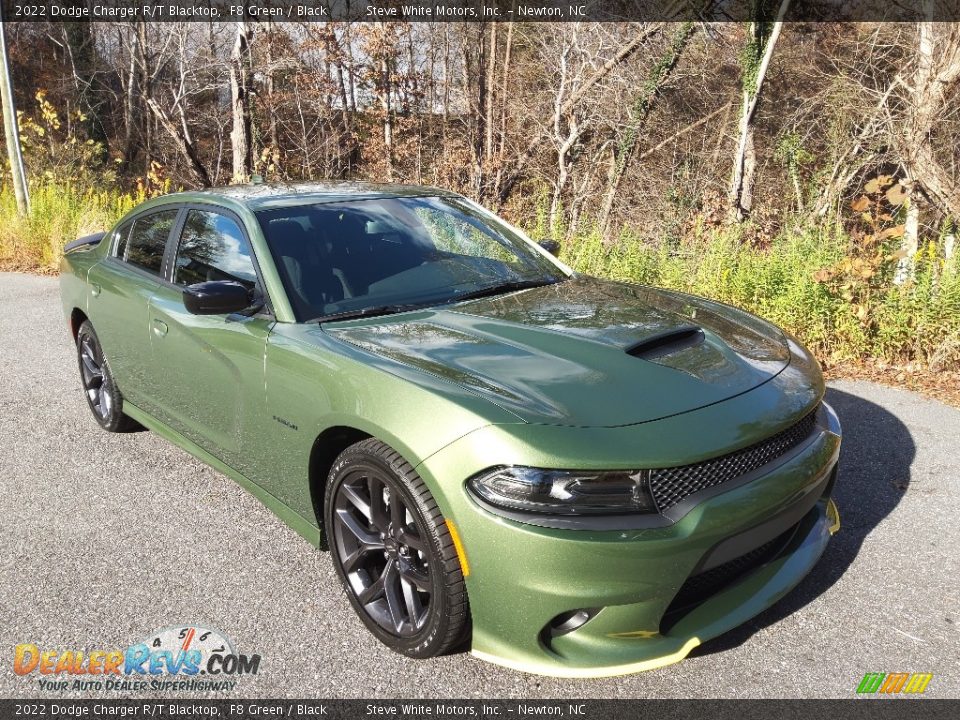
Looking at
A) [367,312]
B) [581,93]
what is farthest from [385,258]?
[581,93]

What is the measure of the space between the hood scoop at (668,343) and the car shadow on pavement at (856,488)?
101 cm

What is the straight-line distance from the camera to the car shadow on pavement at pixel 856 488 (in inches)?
112

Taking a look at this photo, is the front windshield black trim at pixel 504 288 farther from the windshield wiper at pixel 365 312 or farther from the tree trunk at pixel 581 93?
the tree trunk at pixel 581 93

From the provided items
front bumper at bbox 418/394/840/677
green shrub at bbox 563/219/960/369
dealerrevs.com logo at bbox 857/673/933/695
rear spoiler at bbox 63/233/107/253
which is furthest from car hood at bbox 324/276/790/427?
rear spoiler at bbox 63/233/107/253

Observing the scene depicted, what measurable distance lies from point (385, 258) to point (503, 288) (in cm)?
57

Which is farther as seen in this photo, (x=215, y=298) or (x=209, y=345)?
(x=209, y=345)

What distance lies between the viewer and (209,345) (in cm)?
352

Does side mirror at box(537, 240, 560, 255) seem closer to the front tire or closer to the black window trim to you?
the black window trim

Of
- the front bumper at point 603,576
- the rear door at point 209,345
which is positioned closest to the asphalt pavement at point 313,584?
the front bumper at point 603,576

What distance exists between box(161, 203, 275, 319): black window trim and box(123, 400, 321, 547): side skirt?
2.60 feet

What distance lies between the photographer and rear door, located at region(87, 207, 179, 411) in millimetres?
4191

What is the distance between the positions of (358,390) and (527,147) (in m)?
13.9

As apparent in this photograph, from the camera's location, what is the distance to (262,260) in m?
3.36

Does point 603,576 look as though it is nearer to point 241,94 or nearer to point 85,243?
point 85,243
